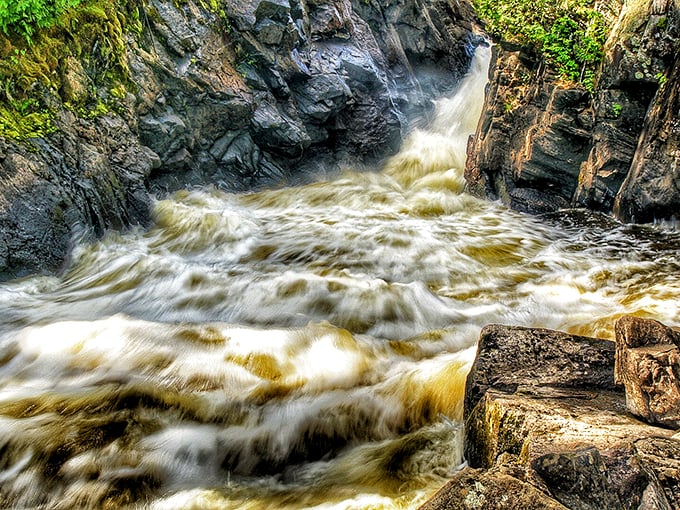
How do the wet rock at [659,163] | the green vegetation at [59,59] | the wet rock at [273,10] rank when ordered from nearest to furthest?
1. the wet rock at [659,163]
2. the green vegetation at [59,59]
3. the wet rock at [273,10]

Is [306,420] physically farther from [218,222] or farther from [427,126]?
[427,126]

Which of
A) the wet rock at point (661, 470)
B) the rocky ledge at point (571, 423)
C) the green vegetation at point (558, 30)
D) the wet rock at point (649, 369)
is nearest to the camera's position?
the wet rock at point (661, 470)

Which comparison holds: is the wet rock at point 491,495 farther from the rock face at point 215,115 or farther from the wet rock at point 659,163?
the rock face at point 215,115

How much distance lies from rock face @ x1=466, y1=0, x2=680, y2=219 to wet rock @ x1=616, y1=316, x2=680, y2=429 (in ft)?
16.2

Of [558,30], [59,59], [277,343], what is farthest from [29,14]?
[558,30]

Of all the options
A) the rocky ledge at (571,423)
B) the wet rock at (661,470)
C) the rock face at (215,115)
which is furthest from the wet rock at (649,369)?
the rock face at (215,115)

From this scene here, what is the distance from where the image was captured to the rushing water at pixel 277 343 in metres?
2.93

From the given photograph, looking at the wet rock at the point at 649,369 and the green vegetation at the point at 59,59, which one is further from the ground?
the green vegetation at the point at 59,59

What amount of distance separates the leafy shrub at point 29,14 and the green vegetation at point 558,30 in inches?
304

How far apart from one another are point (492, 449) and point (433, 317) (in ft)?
10.0

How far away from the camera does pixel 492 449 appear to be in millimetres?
2248

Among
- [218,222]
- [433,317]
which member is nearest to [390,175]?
[218,222]

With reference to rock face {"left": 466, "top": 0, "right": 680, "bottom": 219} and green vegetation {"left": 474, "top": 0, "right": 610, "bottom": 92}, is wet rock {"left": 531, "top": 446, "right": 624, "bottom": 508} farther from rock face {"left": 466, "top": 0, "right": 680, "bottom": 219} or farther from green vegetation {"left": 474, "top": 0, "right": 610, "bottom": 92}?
green vegetation {"left": 474, "top": 0, "right": 610, "bottom": 92}

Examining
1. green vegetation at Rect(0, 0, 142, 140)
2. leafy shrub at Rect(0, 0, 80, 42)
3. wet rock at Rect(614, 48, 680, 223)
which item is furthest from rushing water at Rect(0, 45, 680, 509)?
leafy shrub at Rect(0, 0, 80, 42)
